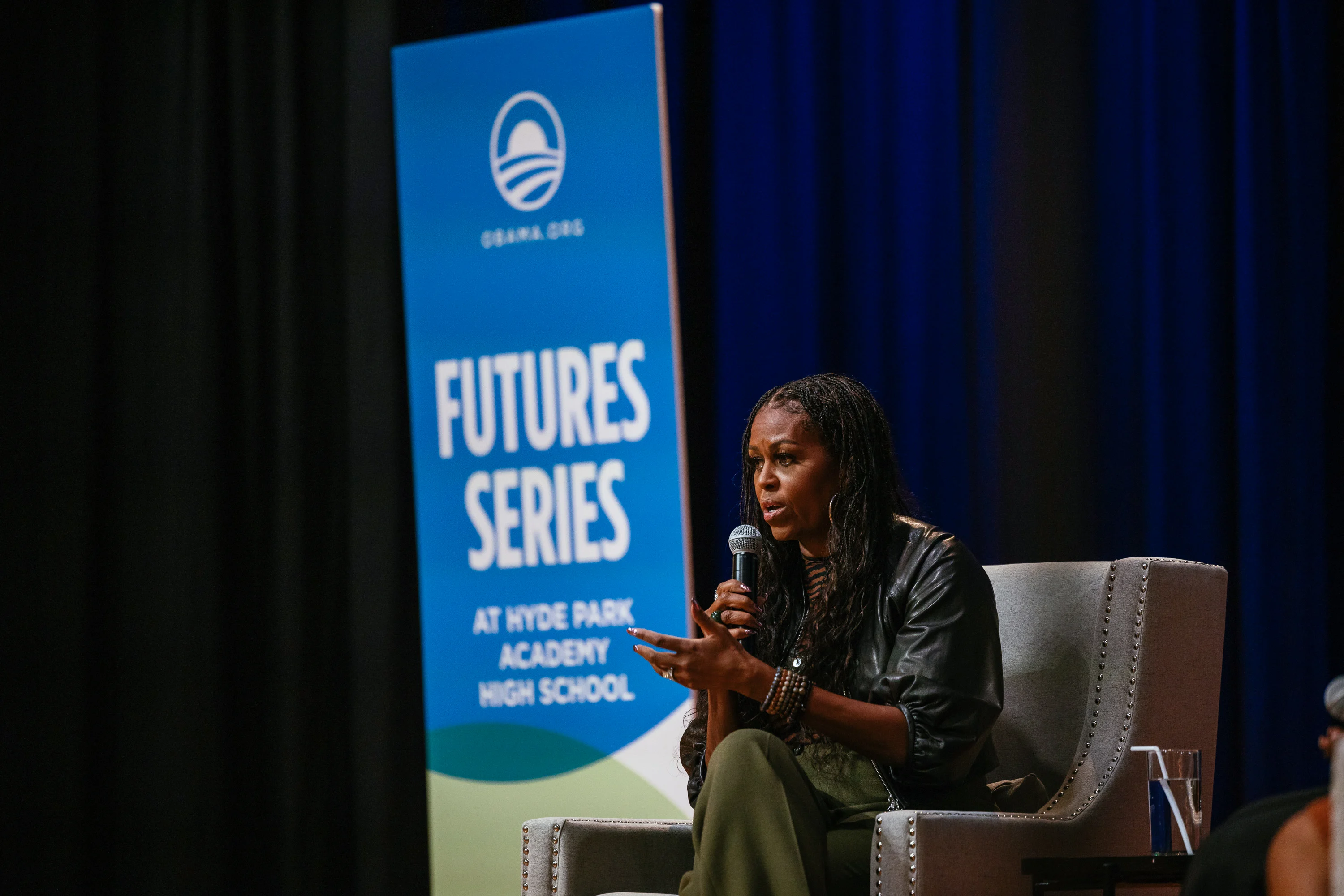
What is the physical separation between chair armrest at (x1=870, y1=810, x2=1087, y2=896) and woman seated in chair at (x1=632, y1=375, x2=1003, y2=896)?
0.35 ft

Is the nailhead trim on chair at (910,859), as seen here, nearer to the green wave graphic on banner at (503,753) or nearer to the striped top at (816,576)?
the striped top at (816,576)

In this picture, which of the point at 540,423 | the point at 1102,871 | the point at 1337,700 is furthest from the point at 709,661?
the point at 540,423

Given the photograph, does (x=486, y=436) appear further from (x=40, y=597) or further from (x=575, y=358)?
(x=40, y=597)

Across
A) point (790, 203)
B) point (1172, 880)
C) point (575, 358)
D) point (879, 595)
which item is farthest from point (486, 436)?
point (1172, 880)

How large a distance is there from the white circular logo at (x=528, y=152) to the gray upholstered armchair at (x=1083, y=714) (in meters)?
1.79

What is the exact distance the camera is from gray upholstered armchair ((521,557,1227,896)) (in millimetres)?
2207

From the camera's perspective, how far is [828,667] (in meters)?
2.27

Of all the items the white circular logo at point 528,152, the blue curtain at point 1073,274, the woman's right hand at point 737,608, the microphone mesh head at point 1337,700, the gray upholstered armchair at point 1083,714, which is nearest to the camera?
the microphone mesh head at point 1337,700

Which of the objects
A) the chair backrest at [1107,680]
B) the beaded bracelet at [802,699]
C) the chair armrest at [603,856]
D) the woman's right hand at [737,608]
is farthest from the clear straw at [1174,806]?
the chair armrest at [603,856]

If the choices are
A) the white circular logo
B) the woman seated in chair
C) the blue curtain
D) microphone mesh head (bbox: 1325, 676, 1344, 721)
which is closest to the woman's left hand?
the woman seated in chair

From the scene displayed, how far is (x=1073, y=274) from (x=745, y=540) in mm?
1456

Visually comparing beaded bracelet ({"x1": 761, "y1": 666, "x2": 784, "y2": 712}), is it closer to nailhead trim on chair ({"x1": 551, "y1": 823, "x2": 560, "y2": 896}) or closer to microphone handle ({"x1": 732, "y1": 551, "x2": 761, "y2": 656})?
microphone handle ({"x1": 732, "y1": 551, "x2": 761, "y2": 656})

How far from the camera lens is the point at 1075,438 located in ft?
10.6

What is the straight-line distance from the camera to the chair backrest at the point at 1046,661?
2.37 m
